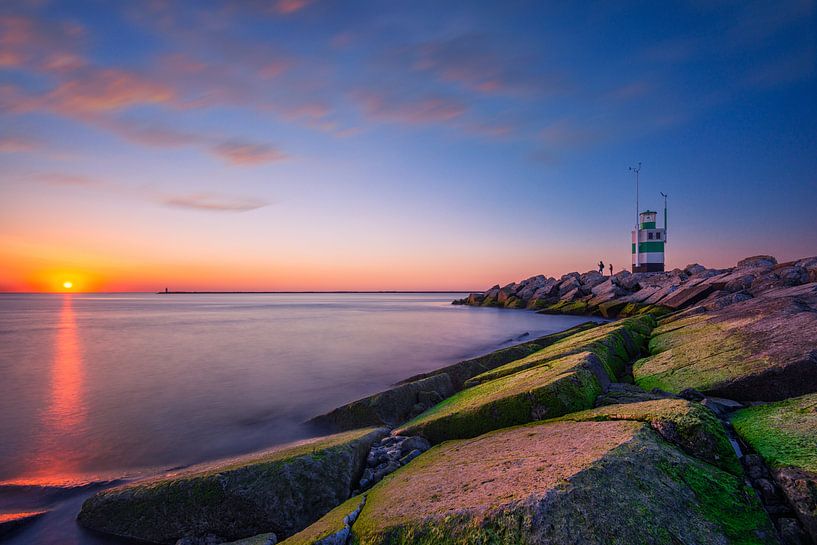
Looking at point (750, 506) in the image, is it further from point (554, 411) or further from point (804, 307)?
point (804, 307)

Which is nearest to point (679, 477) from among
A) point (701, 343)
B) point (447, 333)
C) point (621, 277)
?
point (701, 343)

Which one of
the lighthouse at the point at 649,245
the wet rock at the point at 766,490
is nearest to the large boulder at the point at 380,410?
the wet rock at the point at 766,490

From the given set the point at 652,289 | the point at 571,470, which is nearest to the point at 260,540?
the point at 571,470

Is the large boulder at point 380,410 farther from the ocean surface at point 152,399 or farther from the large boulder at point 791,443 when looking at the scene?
the large boulder at point 791,443

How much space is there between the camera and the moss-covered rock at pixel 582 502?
2.17m

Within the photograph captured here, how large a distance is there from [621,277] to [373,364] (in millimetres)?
35003

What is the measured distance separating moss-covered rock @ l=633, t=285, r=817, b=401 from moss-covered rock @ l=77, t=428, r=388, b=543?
15.4 feet

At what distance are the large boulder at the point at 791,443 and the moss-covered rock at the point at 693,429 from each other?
0.29 meters

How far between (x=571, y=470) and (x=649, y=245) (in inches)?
2518

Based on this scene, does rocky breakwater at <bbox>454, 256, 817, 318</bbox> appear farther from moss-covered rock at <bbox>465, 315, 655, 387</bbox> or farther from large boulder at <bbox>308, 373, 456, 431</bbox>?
large boulder at <bbox>308, 373, 456, 431</bbox>

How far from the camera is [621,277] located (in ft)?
137

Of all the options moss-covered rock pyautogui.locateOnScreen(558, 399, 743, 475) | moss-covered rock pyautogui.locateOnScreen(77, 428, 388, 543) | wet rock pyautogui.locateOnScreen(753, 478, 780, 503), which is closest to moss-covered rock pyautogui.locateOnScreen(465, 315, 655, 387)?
moss-covered rock pyautogui.locateOnScreen(558, 399, 743, 475)

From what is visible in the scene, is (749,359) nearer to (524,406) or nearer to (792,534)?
(524,406)

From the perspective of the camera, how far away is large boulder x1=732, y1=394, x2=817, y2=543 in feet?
8.14
